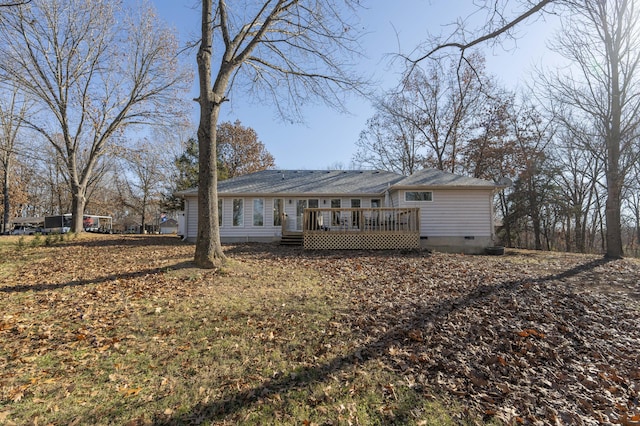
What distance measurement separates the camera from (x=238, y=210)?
1611 cm

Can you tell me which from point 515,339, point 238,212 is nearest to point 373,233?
point 238,212

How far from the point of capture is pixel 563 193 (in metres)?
21.4

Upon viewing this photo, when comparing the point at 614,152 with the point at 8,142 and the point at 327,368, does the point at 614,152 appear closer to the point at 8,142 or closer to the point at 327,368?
the point at 327,368

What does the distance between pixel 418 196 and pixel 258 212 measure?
325 inches

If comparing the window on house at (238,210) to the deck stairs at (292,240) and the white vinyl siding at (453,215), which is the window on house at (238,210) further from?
the white vinyl siding at (453,215)

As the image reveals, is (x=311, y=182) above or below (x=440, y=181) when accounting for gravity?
above

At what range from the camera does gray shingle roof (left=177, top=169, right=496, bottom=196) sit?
14.7 metres

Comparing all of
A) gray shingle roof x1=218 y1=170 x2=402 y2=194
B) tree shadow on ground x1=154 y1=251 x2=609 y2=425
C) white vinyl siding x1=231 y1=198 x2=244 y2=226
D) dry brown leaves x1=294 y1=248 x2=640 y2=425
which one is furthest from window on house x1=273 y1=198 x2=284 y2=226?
tree shadow on ground x1=154 y1=251 x2=609 y2=425

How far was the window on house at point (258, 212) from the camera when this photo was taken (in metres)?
16.1

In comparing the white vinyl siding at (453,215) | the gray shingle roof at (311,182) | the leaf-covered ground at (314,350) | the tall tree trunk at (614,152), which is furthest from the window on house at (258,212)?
the tall tree trunk at (614,152)

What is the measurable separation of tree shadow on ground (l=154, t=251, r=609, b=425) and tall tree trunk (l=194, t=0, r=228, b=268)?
192 inches

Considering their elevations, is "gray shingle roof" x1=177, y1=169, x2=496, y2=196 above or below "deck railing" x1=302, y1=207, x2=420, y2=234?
above

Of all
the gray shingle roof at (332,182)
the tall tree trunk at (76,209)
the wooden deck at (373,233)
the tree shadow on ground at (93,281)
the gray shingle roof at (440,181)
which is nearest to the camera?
the tree shadow on ground at (93,281)

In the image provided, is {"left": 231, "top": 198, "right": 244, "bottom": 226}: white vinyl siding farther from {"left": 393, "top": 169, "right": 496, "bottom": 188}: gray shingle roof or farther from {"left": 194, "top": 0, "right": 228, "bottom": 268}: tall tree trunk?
{"left": 194, "top": 0, "right": 228, "bottom": 268}: tall tree trunk
